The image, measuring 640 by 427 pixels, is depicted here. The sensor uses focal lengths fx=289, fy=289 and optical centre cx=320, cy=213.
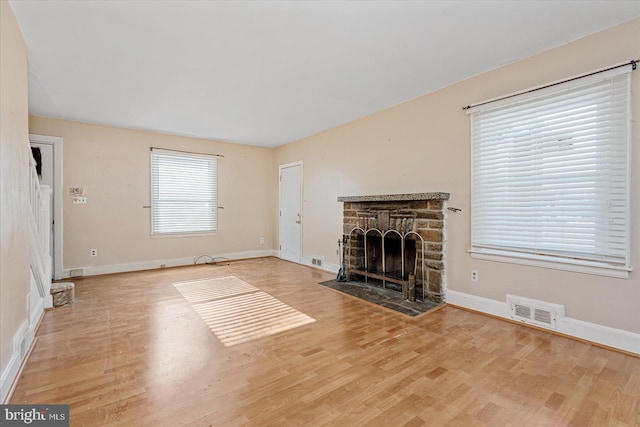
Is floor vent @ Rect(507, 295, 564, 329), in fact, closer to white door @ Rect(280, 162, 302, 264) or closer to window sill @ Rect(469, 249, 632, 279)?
window sill @ Rect(469, 249, 632, 279)

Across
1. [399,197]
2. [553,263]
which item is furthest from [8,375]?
[553,263]

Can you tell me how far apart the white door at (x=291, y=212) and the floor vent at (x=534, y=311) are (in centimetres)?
382

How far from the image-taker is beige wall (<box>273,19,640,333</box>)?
2.30 m

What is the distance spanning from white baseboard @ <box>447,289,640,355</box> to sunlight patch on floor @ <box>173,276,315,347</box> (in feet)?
6.07

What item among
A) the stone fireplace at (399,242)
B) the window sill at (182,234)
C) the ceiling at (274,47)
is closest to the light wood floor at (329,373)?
the stone fireplace at (399,242)

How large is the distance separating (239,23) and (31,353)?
303cm

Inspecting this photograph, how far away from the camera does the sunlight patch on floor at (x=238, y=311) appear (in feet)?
8.79

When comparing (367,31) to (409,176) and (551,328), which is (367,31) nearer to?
(409,176)

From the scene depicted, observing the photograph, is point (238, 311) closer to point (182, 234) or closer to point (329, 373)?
point (329, 373)

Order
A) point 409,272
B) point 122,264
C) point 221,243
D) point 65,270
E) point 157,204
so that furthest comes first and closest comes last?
point 221,243
point 157,204
point 122,264
point 65,270
point 409,272

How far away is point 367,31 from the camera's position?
236 centimetres

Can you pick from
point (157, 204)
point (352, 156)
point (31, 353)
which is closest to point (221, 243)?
point (157, 204)

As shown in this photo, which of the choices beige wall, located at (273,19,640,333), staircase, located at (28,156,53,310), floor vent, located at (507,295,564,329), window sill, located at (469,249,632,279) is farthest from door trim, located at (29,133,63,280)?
floor vent, located at (507,295,564,329)

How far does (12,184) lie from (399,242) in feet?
12.6
